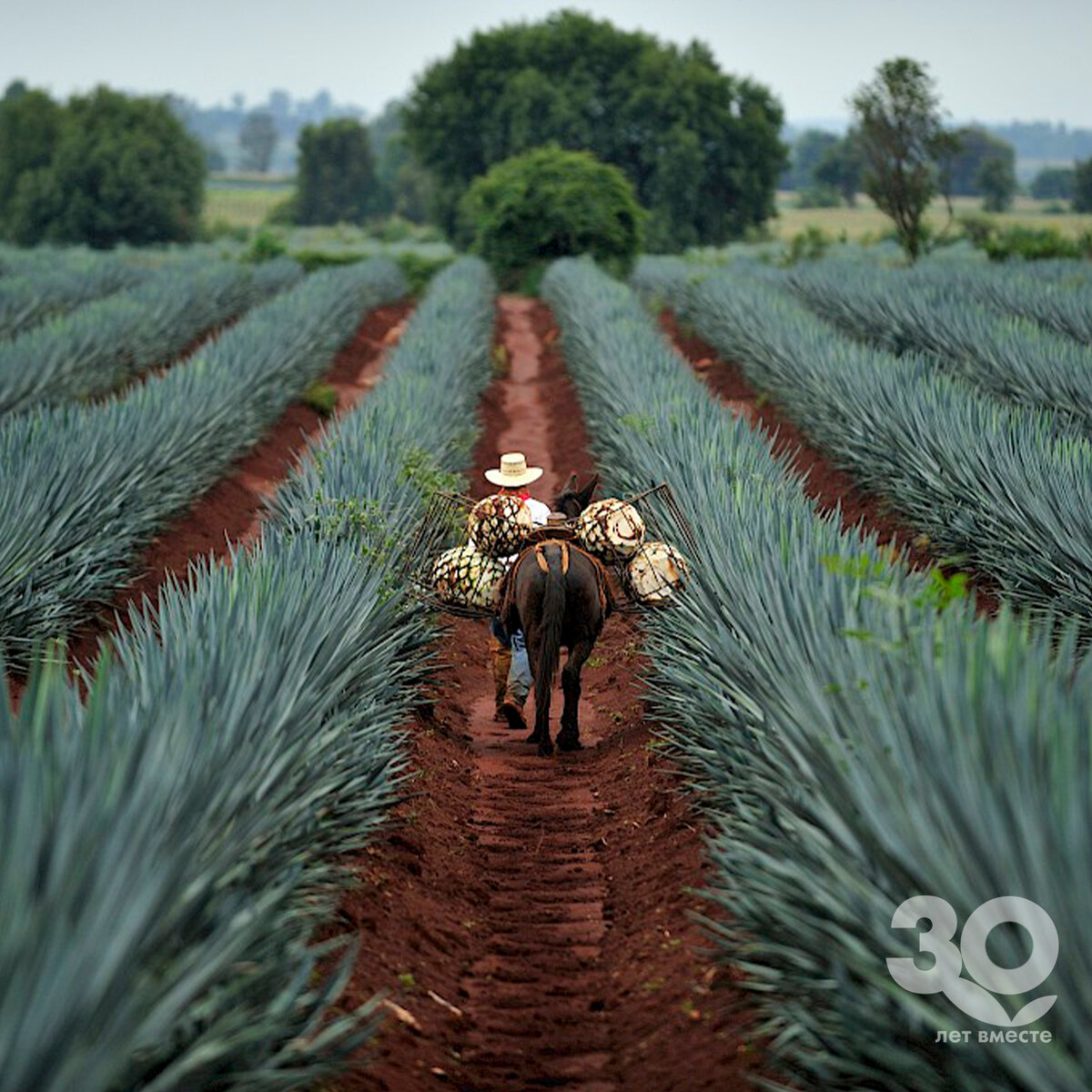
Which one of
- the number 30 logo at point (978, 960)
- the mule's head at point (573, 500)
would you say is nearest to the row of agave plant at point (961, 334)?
the mule's head at point (573, 500)

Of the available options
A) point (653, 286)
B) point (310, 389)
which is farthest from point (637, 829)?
point (653, 286)

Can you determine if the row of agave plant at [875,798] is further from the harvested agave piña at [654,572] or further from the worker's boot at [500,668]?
the worker's boot at [500,668]

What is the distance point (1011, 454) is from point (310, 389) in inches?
544

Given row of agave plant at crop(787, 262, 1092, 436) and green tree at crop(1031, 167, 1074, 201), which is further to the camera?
green tree at crop(1031, 167, 1074, 201)

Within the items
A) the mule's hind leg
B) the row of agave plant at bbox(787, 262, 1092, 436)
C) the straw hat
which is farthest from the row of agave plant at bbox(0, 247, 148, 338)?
the mule's hind leg

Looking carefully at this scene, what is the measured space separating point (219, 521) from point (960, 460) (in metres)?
7.17

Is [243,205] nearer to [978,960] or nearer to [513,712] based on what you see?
[513,712]

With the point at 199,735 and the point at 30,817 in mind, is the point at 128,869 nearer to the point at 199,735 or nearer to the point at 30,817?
the point at 30,817

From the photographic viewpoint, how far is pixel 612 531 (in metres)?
Answer: 9.19

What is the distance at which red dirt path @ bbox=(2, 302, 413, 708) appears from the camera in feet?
36.4

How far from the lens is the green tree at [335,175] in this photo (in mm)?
104000

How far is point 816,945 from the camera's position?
14.5 ft

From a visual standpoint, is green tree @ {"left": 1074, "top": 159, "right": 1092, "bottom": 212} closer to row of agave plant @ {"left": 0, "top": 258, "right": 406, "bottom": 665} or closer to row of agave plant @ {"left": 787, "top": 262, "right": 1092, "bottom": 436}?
row of agave plant @ {"left": 787, "top": 262, "right": 1092, "bottom": 436}

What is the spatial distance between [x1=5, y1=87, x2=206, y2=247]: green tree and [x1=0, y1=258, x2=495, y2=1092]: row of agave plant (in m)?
68.9
